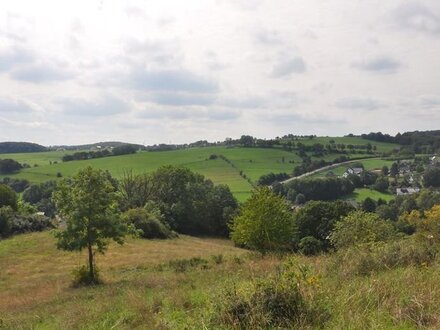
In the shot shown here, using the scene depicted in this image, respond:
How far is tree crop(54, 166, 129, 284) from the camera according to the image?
1041 inches

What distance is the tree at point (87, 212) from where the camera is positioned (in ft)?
86.8

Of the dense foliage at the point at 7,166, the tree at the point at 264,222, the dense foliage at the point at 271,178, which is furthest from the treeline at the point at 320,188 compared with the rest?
the dense foliage at the point at 7,166

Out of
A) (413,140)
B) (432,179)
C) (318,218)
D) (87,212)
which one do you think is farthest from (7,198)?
(413,140)

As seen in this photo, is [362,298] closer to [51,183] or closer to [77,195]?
[77,195]

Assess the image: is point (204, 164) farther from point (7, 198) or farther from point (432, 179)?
point (7, 198)

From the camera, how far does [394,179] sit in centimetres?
12062

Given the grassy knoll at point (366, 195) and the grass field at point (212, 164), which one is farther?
the grass field at point (212, 164)

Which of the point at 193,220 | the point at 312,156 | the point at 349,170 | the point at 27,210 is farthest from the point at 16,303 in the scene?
the point at 312,156

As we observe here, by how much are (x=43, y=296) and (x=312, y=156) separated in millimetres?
131420

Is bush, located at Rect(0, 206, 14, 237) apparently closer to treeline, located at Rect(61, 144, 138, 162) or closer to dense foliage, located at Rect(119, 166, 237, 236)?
dense foliage, located at Rect(119, 166, 237, 236)

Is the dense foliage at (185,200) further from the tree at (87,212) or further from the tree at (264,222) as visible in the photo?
the tree at (87,212)

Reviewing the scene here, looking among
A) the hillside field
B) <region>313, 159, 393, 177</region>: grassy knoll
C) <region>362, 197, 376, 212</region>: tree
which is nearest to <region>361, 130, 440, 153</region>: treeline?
<region>313, 159, 393, 177</region>: grassy knoll

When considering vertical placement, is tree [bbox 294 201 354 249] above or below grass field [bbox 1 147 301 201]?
below

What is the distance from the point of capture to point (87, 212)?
2634 centimetres
